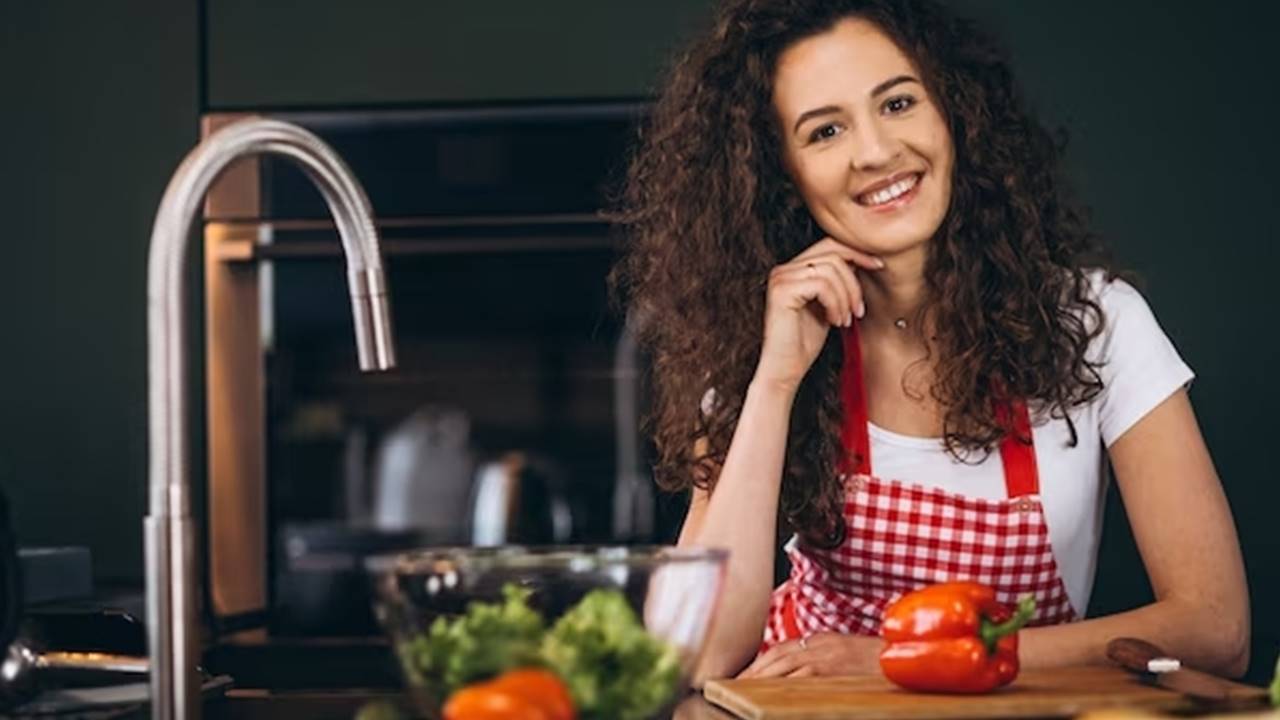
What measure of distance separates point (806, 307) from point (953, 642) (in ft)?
2.27

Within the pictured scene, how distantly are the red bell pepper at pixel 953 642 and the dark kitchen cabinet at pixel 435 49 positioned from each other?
147 cm

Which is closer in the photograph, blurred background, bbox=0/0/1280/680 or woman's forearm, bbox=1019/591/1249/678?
woman's forearm, bbox=1019/591/1249/678

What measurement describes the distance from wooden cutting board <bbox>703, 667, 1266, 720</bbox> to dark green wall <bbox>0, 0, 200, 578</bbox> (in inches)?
64.2

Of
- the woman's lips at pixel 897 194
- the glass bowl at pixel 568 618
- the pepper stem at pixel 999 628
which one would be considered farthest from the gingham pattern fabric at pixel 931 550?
the glass bowl at pixel 568 618

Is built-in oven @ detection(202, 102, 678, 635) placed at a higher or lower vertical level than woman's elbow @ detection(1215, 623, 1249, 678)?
higher

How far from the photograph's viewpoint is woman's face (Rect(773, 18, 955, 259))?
1987 mm

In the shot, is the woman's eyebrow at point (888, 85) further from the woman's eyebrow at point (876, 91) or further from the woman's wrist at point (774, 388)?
the woman's wrist at point (774, 388)

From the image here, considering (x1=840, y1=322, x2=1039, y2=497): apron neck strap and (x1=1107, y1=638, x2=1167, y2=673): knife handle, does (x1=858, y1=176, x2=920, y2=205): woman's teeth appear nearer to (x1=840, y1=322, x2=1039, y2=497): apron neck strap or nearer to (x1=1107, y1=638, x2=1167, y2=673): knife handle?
(x1=840, y1=322, x2=1039, y2=497): apron neck strap

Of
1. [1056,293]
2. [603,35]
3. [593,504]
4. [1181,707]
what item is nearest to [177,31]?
[603,35]

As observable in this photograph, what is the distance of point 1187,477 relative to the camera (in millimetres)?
1942

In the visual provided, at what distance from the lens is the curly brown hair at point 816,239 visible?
2039mm

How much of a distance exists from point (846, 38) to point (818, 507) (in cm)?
53

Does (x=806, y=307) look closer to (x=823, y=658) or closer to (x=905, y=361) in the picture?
(x=905, y=361)

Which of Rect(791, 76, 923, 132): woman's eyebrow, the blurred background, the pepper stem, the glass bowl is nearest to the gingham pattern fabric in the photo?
Rect(791, 76, 923, 132): woman's eyebrow
